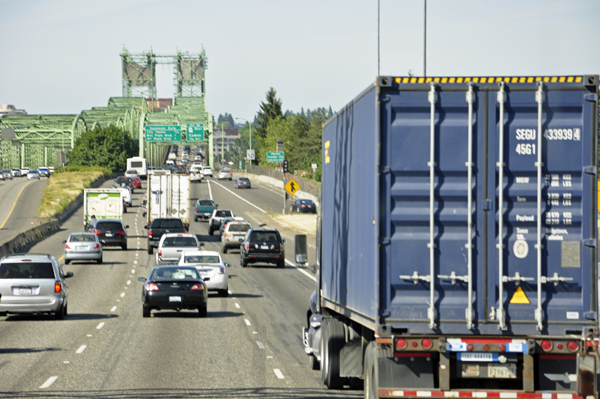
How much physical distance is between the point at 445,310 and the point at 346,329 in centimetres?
310

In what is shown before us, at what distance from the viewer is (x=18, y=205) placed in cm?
8231

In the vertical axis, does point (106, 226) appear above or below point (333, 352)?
below

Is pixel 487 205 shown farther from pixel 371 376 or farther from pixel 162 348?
pixel 162 348

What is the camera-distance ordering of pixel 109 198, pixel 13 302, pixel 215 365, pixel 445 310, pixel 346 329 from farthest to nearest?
pixel 109 198, pixel 13 302, pixel 215 365, pixel 346 329, pixel 445 310

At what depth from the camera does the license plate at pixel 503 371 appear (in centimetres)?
955

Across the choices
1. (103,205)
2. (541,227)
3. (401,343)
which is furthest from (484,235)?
(103,205)

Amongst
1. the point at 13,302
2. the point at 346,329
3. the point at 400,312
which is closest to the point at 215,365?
the point at 346,329

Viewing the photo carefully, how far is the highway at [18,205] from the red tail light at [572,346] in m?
46.8

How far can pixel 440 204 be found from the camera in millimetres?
9586

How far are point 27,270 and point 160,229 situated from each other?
80.6ft

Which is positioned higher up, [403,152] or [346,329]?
[403,152]

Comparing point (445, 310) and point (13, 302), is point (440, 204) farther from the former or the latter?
point (13, 302)

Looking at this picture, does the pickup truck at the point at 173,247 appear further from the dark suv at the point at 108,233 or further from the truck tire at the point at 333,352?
the truck tire at the point at 333,352

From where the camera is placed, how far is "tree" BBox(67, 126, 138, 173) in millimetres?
151000
